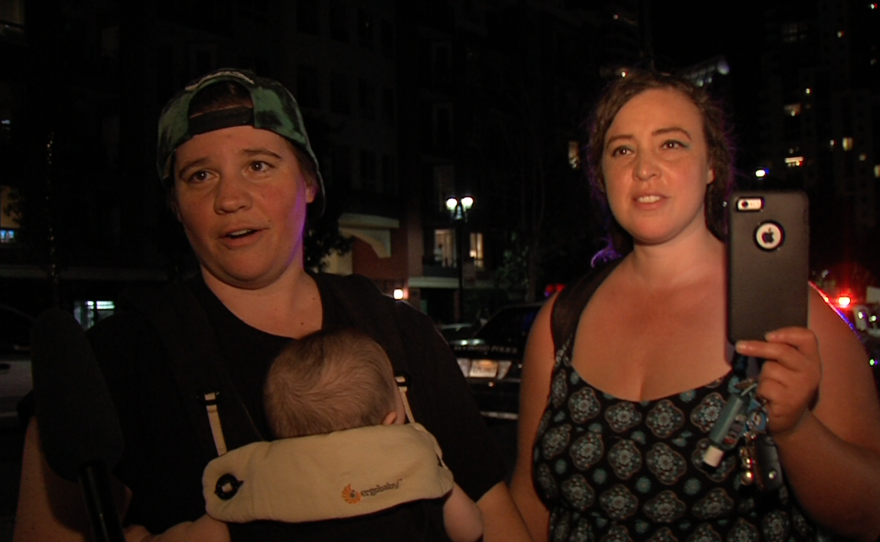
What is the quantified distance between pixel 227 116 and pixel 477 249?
4297 cm

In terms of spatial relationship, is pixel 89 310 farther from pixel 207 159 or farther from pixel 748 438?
pixel 748 438

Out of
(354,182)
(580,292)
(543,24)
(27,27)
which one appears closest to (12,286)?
(27,27)

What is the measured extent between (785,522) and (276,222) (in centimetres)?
176

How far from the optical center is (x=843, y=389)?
8.19ft

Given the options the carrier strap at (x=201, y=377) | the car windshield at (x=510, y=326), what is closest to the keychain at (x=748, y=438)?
the carrier strap at (x=201, y=377)

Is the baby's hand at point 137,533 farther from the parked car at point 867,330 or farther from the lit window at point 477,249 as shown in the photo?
the lit window at point 477,249

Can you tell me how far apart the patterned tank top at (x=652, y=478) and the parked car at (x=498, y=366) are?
7.28 m

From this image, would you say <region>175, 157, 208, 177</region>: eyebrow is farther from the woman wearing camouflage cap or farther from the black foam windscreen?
the black foam windscreen

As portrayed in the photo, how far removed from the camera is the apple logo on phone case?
2164 mm

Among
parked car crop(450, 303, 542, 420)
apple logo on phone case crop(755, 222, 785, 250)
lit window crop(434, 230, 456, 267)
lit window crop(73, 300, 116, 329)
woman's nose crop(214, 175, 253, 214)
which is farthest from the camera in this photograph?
lit window crop(434, 230, 456, 267)

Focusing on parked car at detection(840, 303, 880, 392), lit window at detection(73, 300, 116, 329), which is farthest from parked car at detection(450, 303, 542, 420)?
lit window at detection(73, 300, 116, 329)

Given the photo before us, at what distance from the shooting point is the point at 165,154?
2.41 metres

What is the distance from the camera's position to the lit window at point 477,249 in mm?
44812

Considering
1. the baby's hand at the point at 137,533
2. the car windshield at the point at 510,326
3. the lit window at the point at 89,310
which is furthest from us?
the lit window at the point at 89,310
